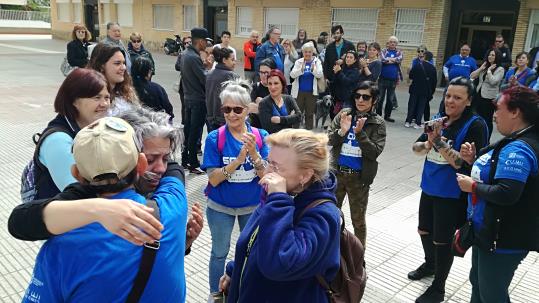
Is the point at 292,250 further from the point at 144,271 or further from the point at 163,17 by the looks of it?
the point at 163,17

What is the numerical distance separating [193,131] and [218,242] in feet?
11.5

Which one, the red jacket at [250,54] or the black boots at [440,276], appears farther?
the red jacket at [250,54]

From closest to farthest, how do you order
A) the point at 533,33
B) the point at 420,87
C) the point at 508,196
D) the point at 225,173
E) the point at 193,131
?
the point at 508,196 → the point at 225,173 → the point at 193,131 → the point at 420,87 → the point at 533,33

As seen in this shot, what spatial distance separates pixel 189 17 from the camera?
86.7ft

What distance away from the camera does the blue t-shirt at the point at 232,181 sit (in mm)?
3047

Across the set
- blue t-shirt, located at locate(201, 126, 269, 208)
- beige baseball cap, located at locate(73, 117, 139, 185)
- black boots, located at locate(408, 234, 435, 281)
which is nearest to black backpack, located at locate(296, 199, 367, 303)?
beige baseball cap, located at locate(73, 117, 139, 185)

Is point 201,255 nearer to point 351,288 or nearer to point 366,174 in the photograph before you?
point 366,174

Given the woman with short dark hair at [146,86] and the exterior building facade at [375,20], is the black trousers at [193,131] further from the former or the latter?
the exterior building facade at [375,20]

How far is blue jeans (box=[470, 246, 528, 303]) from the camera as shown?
8.57 ft

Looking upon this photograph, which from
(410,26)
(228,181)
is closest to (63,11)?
(410,26)

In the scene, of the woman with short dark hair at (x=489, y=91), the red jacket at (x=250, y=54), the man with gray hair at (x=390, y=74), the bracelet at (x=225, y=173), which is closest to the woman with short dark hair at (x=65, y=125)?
the bracelet at (x=225, y=173)

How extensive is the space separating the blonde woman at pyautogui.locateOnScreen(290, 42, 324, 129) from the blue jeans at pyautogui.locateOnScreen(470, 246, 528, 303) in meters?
6.12

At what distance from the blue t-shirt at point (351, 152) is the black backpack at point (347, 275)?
195 centimetres

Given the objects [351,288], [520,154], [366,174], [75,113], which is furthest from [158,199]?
[366,174]
